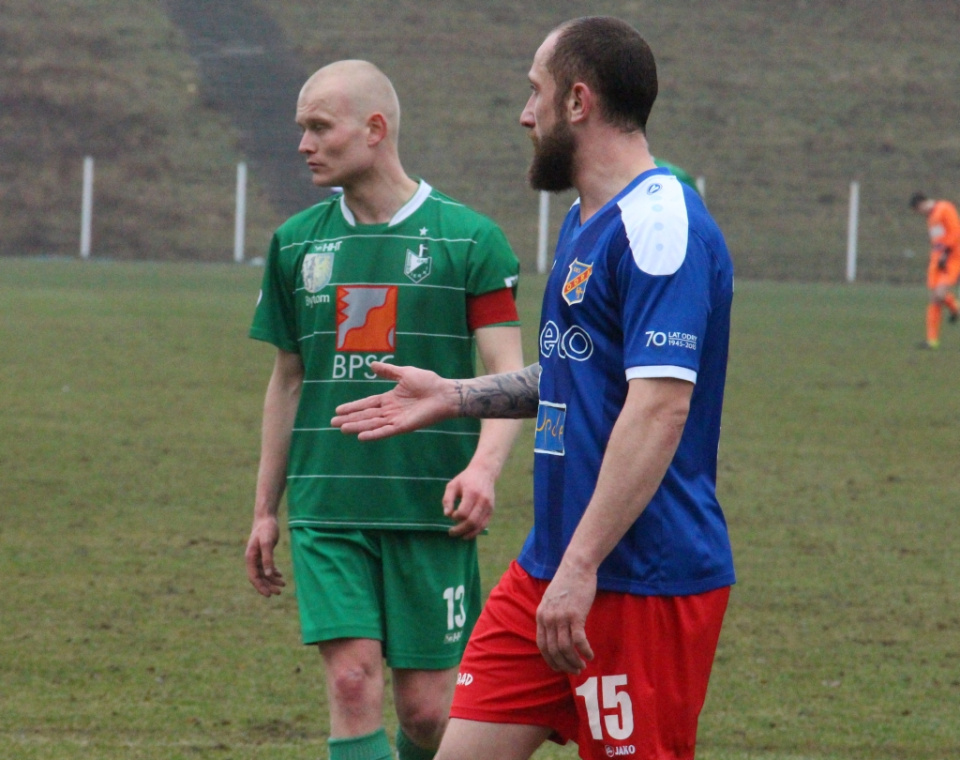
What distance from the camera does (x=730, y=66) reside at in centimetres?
3994

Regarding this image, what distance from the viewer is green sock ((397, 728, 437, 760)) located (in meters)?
4.00

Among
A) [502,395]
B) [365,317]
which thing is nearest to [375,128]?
[365,317]

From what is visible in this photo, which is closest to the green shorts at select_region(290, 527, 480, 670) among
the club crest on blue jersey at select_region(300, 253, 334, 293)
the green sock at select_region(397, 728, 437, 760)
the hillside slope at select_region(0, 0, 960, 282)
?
the green sock at select_region(397, 728, 437, 760)

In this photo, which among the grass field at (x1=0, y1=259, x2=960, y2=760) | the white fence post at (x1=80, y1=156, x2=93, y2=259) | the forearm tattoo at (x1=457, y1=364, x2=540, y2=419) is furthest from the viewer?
the white fence post at (x1=80, y1=156, x2=93, y2=259)

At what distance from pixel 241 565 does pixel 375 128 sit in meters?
3.72

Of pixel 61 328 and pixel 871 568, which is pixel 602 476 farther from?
pixel 61 328

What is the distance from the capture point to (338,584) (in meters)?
3.86

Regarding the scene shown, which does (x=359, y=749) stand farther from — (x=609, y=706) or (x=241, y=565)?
(x=241, y=565)

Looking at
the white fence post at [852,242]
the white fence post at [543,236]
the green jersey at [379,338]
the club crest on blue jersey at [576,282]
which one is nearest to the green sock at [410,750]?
the green jersey at [379,338]

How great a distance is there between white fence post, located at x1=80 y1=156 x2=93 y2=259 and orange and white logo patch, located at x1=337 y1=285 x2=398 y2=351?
28.7 meters

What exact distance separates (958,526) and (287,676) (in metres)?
4.50

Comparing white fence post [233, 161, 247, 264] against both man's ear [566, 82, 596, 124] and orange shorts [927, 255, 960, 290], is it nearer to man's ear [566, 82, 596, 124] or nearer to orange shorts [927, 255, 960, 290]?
orange shorts [927, 255, 960, 290]

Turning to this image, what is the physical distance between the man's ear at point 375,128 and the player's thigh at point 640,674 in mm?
1606

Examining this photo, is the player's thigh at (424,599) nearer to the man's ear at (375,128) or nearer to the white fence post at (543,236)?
the man's ear at (375,128)
